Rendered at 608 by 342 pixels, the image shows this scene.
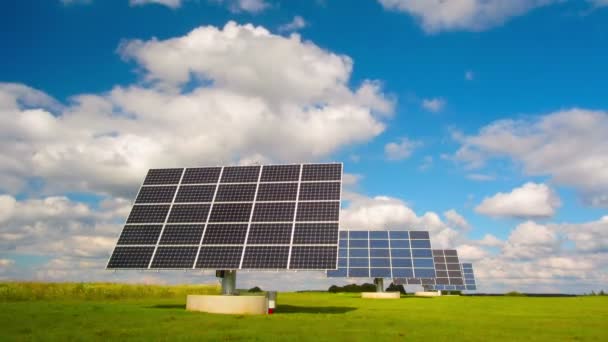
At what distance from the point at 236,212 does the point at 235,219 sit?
23.6 inches

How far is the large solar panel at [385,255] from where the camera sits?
2085 inches

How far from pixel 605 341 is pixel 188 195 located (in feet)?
76.1

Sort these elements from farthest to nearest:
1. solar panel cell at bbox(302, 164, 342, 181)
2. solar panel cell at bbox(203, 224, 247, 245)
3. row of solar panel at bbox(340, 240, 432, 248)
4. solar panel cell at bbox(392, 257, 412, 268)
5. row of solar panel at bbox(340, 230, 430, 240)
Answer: row of solar panel at bbox(340, 230, 430, 240), row of solar panel at bbox(340, 240, 432, 248), solar panel cell at bbox(392, 257, 412, 268), solar panel cell at bbox(302, 164, 342, 181), solar panel cell at bbox(203, 224, 247, 245)

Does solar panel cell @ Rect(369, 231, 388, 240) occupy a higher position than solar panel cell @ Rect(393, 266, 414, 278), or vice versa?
solar panel cell @ Rect(369, 231, 388, 240)

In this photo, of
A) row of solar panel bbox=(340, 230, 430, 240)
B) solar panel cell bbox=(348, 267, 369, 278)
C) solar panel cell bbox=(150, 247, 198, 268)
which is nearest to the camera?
solar panel cell bbox=(150, 247, 198, 268)

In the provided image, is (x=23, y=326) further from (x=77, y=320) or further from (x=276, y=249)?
(x=276, y=249)

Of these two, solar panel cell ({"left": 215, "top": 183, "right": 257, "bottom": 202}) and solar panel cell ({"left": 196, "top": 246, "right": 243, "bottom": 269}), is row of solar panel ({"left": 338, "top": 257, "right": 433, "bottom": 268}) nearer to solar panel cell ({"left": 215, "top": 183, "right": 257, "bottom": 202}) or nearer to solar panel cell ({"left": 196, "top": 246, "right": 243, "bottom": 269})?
solar panel cell ({"left": 215, "top": 183, "right": 257, "bottom": 202})

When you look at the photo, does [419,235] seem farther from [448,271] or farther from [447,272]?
[448,271]

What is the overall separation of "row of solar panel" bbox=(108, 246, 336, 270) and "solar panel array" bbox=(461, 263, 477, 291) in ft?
188

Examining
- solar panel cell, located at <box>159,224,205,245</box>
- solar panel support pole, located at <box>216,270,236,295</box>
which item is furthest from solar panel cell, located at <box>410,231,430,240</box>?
solar panel cell, located at <box>159,224,205,245</box>

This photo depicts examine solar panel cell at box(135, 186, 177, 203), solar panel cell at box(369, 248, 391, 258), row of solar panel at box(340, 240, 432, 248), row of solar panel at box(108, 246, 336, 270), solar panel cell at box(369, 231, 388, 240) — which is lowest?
row of solar panel at box(108, 246, 336, 270)

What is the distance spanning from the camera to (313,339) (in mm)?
16031

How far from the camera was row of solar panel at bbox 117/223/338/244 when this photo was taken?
26.2m

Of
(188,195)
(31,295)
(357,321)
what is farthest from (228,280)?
(31,295)
